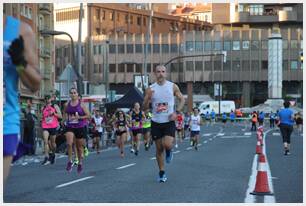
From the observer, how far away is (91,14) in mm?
108750

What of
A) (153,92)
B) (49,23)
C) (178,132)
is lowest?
(178,132)

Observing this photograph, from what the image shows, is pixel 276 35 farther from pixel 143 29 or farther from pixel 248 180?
pixel 248 180

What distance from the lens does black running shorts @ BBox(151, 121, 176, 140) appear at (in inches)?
429

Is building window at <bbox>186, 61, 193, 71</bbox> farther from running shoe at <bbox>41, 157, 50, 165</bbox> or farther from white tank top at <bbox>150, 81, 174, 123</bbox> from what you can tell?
white tank top at <bbox>150, 81, 174, 123</bbox>

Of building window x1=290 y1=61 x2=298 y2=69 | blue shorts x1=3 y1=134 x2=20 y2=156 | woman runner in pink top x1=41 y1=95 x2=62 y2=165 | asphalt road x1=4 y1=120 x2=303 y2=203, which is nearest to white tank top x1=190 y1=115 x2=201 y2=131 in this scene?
woman runner in pink top x1=41 y1=95 x2=62 y2=165

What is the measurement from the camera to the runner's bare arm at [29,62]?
166 inches

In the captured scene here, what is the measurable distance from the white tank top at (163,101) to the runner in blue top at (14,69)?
638 centimetres

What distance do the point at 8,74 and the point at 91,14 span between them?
346 ft

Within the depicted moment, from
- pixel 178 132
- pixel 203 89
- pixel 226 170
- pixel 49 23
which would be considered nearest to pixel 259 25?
pixel 203 89

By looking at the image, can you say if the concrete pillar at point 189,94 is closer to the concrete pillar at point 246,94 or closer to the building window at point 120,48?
the concrete pillar at point 246,94

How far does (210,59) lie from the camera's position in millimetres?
107938

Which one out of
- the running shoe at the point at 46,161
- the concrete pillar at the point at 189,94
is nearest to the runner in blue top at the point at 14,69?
the running shoe at the point at 46,161

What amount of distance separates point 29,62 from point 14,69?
11 centimetres

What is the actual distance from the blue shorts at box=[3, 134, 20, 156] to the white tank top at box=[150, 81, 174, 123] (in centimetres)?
636
